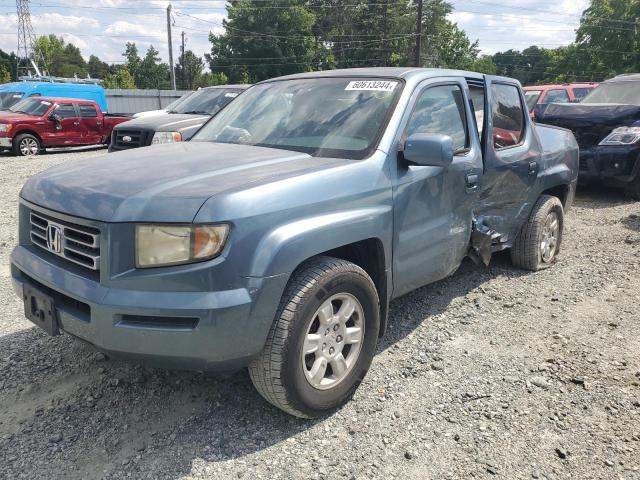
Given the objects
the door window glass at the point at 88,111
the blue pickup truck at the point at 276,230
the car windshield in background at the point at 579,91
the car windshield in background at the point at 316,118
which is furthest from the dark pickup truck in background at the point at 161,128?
the car windshield in background at the point at 579,91

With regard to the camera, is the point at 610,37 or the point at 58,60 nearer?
the point at 610,37

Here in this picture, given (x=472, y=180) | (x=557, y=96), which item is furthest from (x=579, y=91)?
(x=472, y=180)

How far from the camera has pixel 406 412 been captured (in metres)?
2.91

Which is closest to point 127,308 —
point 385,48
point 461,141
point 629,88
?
point 461,141

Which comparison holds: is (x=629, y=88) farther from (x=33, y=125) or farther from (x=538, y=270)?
(x=33, y=125)

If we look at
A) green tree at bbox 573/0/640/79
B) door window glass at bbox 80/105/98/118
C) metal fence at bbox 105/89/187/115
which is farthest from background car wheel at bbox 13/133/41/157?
green tree at bbox 573/0/640/79

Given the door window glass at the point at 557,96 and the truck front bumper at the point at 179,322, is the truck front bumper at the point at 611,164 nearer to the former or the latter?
the door window glass at the point at 557,96

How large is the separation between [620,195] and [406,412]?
7.70 meters

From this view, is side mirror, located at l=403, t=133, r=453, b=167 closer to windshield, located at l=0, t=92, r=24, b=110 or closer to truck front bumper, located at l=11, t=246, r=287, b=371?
truck front bumper, located at l=11, t=246, r=287, b=371

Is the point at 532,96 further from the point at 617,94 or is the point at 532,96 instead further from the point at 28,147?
the point at 28,147

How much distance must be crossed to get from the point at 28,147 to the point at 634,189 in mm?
14274

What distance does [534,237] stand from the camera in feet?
16.3

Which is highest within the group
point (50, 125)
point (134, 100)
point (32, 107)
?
point (134, 100)

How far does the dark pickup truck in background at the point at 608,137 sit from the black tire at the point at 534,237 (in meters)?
3.36
